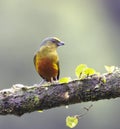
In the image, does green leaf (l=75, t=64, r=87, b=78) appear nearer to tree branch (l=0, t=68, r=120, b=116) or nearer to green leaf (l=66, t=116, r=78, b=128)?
tree branch (l=0, t=68, r=120, b=116)

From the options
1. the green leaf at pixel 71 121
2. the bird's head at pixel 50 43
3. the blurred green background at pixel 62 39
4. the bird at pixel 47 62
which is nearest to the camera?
the green leaf at pixel 71 121

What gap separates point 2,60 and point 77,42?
126 inches

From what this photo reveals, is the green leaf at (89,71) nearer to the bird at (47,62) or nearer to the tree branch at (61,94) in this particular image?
the tree branch at (61,94)

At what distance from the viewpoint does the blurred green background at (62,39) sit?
23.2 meters

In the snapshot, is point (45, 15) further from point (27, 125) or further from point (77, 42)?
point (27, 125)

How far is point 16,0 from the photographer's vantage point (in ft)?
102

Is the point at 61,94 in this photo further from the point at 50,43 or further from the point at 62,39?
the point at 62,39

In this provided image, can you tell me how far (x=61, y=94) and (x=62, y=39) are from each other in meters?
21.2

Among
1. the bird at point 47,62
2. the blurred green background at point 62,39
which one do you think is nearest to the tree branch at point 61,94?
the bird at point 47,62

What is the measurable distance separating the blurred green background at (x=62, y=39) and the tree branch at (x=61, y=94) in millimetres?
16114

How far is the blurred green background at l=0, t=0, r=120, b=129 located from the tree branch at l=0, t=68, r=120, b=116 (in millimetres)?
16114

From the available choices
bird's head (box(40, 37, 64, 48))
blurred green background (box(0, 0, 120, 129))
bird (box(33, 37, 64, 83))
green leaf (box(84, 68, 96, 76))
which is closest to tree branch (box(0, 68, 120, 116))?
green leaf (box(84, 68, 96, 76))

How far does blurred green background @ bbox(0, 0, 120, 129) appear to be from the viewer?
76.0ft

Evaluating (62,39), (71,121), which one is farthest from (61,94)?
(62,39)
